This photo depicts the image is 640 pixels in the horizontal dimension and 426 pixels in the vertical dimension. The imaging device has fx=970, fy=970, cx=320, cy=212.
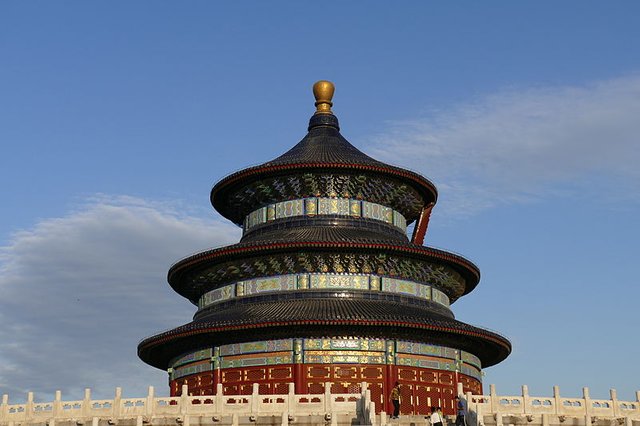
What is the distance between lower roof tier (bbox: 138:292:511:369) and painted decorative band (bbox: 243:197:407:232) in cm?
602

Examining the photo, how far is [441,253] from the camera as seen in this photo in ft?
171

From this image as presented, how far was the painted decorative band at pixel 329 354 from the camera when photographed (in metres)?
47.2

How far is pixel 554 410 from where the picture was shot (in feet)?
118

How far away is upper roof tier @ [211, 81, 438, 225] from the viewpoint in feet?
177

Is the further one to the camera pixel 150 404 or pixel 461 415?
pixel 150 404

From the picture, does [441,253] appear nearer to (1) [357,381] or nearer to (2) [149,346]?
(1) [357,381]

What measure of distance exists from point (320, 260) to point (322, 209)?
441cm

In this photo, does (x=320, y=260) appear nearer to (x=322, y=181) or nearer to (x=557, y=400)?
(x=322, y=181)

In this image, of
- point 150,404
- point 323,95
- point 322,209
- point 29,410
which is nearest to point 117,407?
point 150,404

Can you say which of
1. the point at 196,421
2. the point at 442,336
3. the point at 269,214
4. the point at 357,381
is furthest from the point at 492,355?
the point at 196,421

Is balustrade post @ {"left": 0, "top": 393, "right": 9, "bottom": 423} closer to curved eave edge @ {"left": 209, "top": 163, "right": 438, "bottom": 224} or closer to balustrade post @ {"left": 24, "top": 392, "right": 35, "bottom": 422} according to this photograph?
balustrade post @ {"left": 24, "top": 392, "right": 35, "bottom": 422}

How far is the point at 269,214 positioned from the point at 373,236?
6.45 m

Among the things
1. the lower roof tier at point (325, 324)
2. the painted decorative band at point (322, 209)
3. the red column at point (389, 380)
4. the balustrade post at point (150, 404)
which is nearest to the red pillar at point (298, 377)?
the lower roof tier at point (325, 324)

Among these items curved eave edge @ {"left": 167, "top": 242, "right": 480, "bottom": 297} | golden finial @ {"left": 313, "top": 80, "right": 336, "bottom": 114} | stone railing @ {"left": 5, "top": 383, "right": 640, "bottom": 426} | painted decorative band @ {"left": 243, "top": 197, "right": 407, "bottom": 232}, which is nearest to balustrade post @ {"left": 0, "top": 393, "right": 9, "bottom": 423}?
stone railing @ {"left": 5, "top": 383, "right": 640, "bottom": 426}
